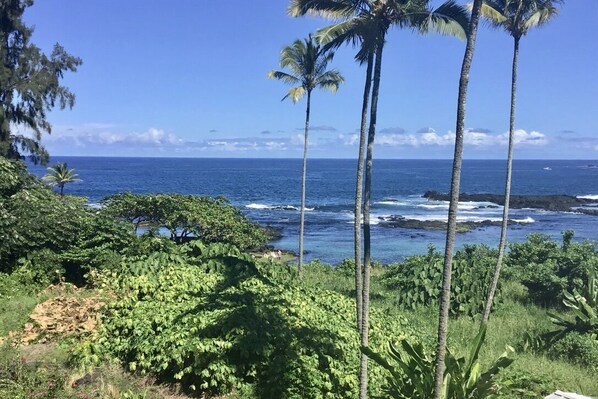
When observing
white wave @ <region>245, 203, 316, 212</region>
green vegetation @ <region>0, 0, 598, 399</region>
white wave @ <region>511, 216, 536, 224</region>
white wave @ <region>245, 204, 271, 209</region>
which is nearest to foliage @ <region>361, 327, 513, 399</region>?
green vegetation @ <region>0, 0, 598, 399</region>

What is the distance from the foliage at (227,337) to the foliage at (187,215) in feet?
32.7

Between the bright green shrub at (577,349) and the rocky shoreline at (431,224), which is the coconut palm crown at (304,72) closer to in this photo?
the bright green shrub at (577,349)

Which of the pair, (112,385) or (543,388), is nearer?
(112,385)

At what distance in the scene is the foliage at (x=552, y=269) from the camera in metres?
16.7

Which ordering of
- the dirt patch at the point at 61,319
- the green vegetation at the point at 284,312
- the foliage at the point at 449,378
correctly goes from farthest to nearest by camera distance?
the dirt patch at the point at 61,319, the green vegetation at the point at 284,312, the foliage at the point at 449,378

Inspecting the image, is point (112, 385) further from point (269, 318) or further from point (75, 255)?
point (75, 255)

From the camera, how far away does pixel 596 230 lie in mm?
45938

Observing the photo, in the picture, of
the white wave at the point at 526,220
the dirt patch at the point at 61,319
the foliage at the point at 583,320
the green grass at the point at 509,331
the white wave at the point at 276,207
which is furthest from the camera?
the white wave at the point at 276,207

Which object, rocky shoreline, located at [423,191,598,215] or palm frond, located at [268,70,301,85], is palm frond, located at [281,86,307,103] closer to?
palm frond, located at [268,70,301,85]

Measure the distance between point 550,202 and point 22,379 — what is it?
68717mm

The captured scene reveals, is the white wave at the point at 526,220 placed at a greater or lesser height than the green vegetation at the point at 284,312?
lesser

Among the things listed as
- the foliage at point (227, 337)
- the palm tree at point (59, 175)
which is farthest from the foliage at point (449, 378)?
the palm tree at point (59, 175)

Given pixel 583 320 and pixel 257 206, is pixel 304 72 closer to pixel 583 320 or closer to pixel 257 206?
pixel 583 320

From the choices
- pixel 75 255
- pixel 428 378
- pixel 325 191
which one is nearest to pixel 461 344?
pixel 428 378
